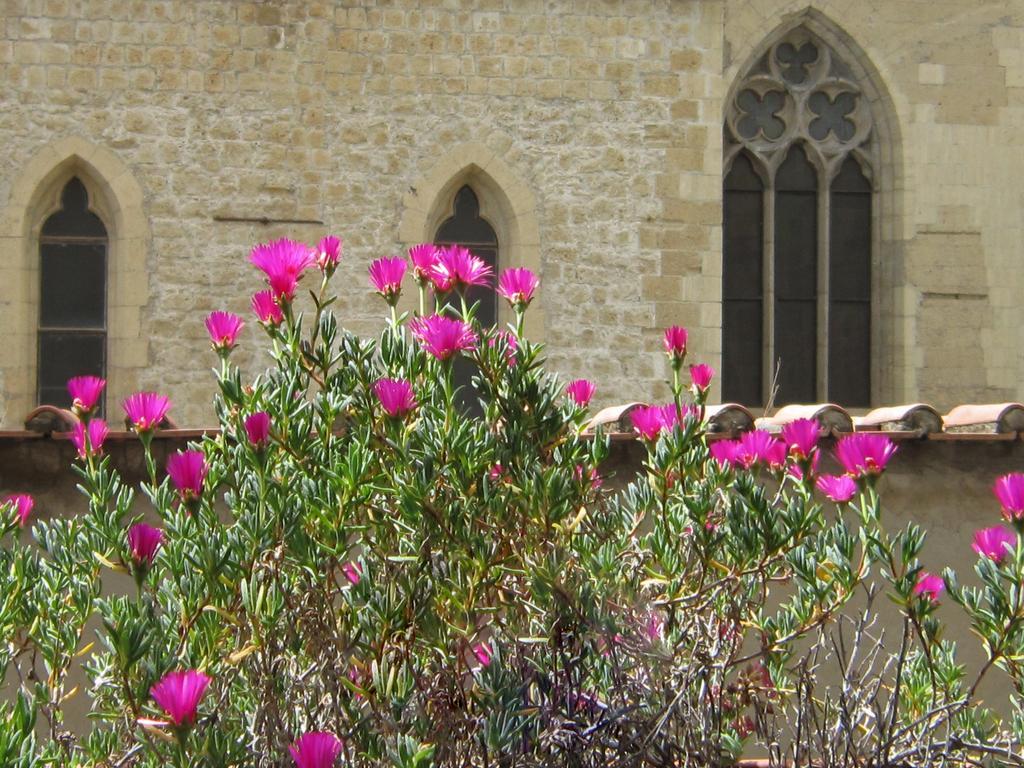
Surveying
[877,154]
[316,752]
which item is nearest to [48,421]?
[316,752]

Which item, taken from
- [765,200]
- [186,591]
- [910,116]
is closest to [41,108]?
[765,200]

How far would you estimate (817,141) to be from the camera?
12727 millimetres

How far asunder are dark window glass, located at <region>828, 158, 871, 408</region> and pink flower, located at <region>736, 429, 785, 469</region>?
29.9 ft

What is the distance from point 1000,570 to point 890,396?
30.7 feet

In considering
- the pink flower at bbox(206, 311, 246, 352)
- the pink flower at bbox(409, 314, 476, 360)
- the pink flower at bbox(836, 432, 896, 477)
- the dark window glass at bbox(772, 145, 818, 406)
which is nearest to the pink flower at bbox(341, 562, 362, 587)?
the pink flower at bbox(409, 314, 476, 360)

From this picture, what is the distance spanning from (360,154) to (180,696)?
328 inches

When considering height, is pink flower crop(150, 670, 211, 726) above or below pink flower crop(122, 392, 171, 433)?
below

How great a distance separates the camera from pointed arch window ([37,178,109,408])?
10844 millimetres

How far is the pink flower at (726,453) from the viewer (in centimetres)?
372

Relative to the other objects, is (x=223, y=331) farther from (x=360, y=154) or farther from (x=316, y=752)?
(x=360, y=154)

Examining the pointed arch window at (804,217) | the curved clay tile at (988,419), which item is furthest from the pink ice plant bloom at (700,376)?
the pointed arch window at (804,217)

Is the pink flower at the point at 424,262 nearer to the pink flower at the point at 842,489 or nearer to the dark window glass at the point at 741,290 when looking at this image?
the pink flower at the point at 842,489

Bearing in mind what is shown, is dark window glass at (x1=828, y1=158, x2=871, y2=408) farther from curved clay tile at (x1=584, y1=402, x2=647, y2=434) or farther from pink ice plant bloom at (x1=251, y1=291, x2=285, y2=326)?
pink ice plant bloom at (x1=251, y1=291, x2=285, y2=326)

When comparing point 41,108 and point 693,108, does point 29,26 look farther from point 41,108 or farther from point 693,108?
point 693,108
